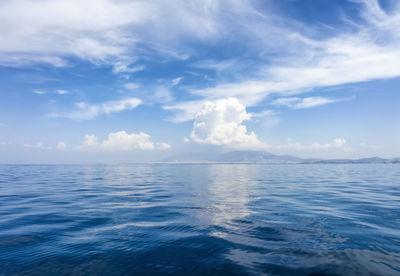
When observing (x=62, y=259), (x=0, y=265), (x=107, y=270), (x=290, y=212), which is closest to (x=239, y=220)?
(x=290, y=212)

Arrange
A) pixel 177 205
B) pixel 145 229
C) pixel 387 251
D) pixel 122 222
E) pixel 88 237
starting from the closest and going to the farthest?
pixel 387 251 < pixel 88 237 < pixel 145 229 < pixel 122 222 < pixel 177 205

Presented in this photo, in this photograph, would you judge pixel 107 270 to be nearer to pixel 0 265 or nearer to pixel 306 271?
pixel 0 265

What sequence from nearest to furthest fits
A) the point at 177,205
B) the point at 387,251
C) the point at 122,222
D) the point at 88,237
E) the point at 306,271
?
the point at 306,271, the point at 387,251, the point at 88,237, the point at 122,222, the point at 177,205

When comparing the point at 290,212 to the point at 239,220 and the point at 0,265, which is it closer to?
the point at 239,220

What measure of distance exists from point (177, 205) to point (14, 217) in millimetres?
11429

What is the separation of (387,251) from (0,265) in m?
15.0

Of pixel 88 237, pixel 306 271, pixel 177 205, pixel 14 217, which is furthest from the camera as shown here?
pixel 177 205

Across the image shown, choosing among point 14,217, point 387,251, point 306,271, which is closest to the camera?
point 306,271

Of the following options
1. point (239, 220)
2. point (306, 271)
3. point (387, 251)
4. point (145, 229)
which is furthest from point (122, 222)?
point (387, 251)

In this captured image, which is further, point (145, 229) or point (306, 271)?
point (145, 229)

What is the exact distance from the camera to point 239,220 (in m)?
13.4

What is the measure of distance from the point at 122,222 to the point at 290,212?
1156 cm

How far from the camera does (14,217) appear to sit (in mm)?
14430

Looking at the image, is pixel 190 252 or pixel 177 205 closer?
pixel 190 252
